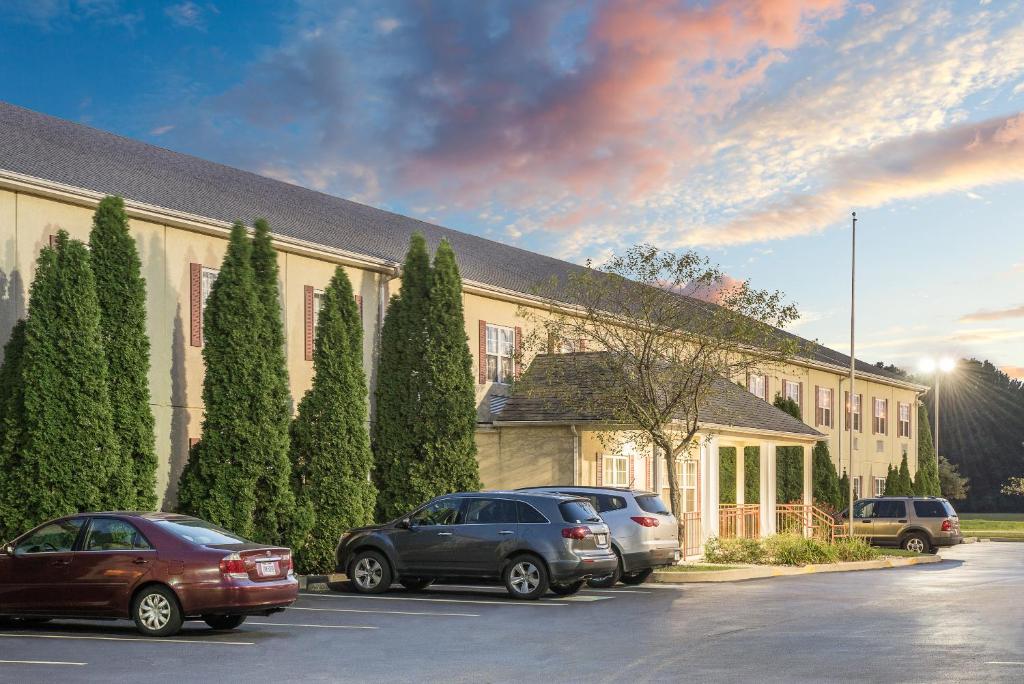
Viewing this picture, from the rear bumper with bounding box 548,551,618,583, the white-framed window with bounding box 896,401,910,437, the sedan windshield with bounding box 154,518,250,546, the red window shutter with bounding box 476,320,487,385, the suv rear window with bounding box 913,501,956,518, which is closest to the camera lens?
the sedan windshield with bounding box 154,518,250,546

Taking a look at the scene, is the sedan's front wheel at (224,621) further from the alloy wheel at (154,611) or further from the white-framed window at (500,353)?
the white-framed window at (500,353)

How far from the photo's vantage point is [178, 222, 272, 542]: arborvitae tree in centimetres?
2370

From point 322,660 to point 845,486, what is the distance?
143ft

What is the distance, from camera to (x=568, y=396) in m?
29.4

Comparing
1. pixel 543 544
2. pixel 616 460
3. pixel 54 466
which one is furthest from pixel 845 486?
pixel 54 466

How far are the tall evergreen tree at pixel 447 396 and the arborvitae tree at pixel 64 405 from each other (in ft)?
28.5

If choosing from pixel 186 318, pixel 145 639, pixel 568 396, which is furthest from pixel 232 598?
pixel 568 396

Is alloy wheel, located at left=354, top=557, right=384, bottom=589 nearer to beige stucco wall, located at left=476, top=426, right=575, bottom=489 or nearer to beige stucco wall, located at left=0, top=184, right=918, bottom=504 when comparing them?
beige stucco wall, located at left=0, top=184, right=918, bottom=504

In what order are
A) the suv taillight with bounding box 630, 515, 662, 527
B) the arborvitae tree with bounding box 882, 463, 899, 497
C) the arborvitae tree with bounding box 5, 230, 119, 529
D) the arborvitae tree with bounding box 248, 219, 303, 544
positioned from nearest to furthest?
the arborvitae tree with bounding box 5, 230, 119, 529 < the suv taillight with bounding box 630, 515, 662, 527 < the arborvitae tree with bounding box 248, 219, 303, 544 < the arborvitae tree with bounding box 882, 463, 899, 497

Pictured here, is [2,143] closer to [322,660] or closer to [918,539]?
[322,660]

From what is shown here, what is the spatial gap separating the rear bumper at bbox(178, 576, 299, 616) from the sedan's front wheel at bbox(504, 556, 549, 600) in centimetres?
586

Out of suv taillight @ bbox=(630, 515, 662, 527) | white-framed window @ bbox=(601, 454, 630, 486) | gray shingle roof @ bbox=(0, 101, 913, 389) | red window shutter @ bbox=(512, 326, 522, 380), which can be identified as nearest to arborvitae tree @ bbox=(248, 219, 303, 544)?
gray shingle roof @ bbox=(0, 101, 913, 389)

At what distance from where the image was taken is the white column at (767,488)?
118 feet

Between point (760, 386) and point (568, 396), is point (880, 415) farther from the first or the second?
point (568, 396)
